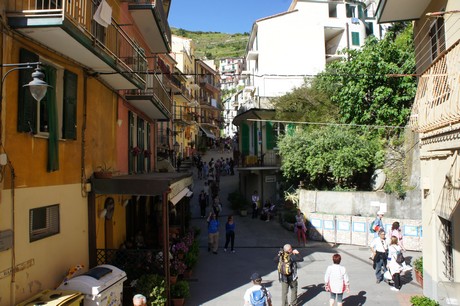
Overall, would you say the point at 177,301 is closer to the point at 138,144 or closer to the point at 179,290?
the point at 179,290

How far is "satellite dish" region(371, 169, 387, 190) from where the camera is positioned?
1980 cm

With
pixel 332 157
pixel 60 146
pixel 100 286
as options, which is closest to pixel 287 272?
pixel 100 286

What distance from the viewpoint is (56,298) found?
22.1ft

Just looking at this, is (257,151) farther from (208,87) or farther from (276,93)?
(208,87)

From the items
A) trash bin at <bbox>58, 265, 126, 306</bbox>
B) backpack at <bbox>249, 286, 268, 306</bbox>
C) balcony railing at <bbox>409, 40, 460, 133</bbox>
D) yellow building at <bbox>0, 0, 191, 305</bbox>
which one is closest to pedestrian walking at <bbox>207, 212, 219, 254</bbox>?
yellow building at <bbox>0, 0, 191, 305</bbox>

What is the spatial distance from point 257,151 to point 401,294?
18219 millimetres

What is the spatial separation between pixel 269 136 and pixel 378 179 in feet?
31.0

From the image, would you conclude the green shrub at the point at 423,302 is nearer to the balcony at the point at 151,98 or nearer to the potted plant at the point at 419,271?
the potted plant at the point at 419,271

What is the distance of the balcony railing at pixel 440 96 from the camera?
245 inches

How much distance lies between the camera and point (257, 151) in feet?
93.1

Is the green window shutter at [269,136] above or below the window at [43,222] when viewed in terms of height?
above

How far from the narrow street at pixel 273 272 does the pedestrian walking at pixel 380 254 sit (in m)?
0.34

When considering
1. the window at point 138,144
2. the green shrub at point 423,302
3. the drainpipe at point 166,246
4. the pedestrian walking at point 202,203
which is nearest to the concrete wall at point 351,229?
the pedestrian walking at point 202,203

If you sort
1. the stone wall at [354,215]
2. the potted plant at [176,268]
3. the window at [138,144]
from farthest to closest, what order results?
1. the stone wall at [354,215]
2. the window at [138,144]
3. the potted plant at [176,268]
